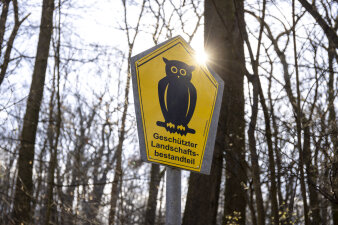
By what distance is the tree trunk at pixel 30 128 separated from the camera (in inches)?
327

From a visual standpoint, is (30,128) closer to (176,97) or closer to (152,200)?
(152,200)

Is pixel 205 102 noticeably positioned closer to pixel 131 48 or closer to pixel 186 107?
pixel 186 107

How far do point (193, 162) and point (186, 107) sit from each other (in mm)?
260

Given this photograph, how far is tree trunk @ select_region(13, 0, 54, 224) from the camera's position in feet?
27.2

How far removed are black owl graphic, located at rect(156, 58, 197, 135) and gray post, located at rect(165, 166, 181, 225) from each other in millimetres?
195

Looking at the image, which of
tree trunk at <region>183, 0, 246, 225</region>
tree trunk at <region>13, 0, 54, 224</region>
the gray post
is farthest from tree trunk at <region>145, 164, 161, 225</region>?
the gray post

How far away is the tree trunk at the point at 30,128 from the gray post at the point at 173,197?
6.53m

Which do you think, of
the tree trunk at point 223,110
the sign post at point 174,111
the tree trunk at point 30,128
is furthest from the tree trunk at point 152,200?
the sign post at point 174,111

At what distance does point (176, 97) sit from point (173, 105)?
46 millimetres

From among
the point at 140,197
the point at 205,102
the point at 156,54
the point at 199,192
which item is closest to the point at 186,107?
the point at 205,102

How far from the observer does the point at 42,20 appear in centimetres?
962

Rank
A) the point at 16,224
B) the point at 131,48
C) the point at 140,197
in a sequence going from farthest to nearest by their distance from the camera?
the point at 140,197 < the point at 131,48 < the point at 16,224

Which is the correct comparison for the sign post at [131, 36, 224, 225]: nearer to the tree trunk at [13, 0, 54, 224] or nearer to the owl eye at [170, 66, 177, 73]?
the owl eye at [170, 66, 177, 73]

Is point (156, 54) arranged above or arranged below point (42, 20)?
below
